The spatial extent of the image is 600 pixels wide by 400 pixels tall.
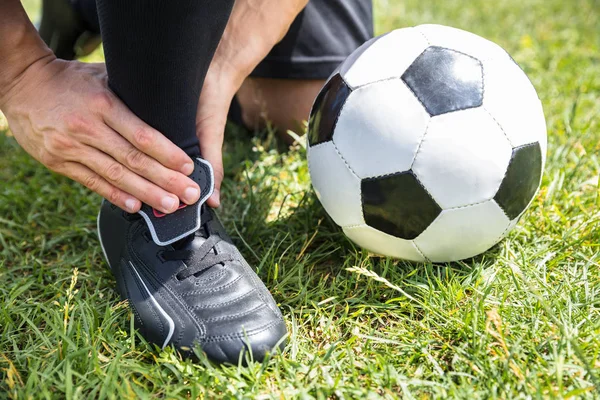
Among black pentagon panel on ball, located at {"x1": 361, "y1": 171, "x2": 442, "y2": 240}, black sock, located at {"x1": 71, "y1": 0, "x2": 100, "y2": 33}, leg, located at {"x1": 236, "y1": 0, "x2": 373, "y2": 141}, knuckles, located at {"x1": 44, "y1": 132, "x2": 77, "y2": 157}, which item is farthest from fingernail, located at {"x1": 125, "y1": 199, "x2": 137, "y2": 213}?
black sock, located at {"x1": 71, "y1": 0, "x2": 100, "y2": 33}

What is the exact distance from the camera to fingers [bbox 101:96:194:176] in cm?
165

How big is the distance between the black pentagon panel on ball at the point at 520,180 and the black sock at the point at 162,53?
996 millimetres

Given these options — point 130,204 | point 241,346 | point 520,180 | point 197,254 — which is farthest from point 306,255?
point 520,180

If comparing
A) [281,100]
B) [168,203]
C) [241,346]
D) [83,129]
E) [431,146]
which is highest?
[83,129]

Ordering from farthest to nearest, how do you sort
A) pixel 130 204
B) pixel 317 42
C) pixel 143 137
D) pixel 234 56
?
1. pixel 317 42
2. pixel 234 56
3. pixel 130 204
4. pixel 143 137

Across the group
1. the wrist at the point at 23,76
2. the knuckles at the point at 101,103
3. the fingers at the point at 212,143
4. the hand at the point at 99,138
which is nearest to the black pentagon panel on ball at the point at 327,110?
the fingers at the point at 212,143

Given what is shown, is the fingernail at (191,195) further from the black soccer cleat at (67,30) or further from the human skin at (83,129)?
the black soccer cleat at (67,30)

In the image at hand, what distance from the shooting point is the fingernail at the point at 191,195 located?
67.0 inches

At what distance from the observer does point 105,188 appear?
1.76m

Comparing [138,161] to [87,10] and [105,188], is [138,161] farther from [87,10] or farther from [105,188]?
[87,10]

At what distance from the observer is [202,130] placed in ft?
6.41

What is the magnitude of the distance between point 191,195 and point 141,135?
235 mm

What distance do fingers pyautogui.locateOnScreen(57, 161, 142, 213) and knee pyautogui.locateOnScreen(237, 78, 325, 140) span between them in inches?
39.9

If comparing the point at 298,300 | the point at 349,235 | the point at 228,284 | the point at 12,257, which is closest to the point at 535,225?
the point at 349,235
